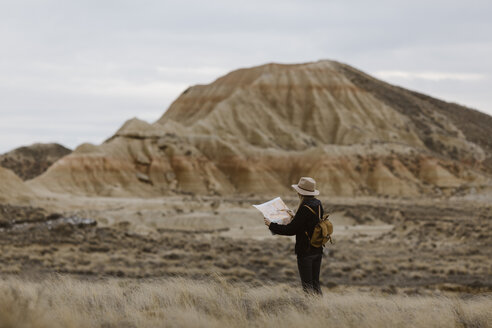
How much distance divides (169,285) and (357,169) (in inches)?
2556

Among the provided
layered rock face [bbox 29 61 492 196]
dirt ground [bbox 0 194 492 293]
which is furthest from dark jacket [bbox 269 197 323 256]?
layered rock face [bbox 29 61 492 196]

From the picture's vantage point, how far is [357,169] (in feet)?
235

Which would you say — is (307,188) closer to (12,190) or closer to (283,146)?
(12,190)

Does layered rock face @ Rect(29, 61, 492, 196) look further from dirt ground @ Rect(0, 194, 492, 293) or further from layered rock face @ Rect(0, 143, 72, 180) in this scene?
layered rock face @ Rect(0, 143, 72, 180)

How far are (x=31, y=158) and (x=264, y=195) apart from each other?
5196cm

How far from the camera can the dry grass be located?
19.3ft

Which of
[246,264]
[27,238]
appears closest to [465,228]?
[246,264]

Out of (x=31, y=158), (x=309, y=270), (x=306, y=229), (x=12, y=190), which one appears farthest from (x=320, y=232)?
(x=31, y=158)

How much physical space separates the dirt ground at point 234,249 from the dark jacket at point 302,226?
5.38 m

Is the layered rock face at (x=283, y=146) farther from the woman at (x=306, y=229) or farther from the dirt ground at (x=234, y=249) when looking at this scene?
the woman at (x=306, y=229)

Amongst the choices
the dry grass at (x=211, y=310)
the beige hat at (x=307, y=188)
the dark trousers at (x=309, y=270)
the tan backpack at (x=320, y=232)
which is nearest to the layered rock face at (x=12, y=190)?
the dry grass at (x=211, y=310)

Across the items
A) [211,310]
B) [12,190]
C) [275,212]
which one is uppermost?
[275,212]

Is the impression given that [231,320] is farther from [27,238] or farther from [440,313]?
[27,238]

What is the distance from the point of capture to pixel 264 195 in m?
65.8
